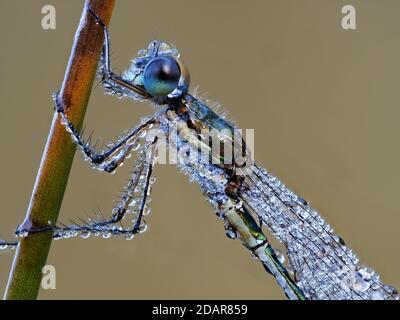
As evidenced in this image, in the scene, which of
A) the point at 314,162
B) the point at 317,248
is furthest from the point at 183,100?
the point at 314,162

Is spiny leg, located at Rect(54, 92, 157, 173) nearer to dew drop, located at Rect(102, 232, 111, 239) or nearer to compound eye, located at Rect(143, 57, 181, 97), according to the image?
compound eye, located at Rect(143, 57, 181, 97)

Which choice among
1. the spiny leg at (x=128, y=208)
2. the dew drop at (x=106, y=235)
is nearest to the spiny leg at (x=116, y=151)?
the spiny leg at (x=128, y=208)

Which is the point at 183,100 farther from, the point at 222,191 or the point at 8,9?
the point at 8,9

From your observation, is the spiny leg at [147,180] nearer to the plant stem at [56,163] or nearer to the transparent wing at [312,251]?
the transparent wing at [312,251]

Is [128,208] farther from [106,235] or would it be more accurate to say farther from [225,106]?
[225,106]

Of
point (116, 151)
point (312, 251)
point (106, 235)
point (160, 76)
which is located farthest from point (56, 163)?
point (312, 251)
